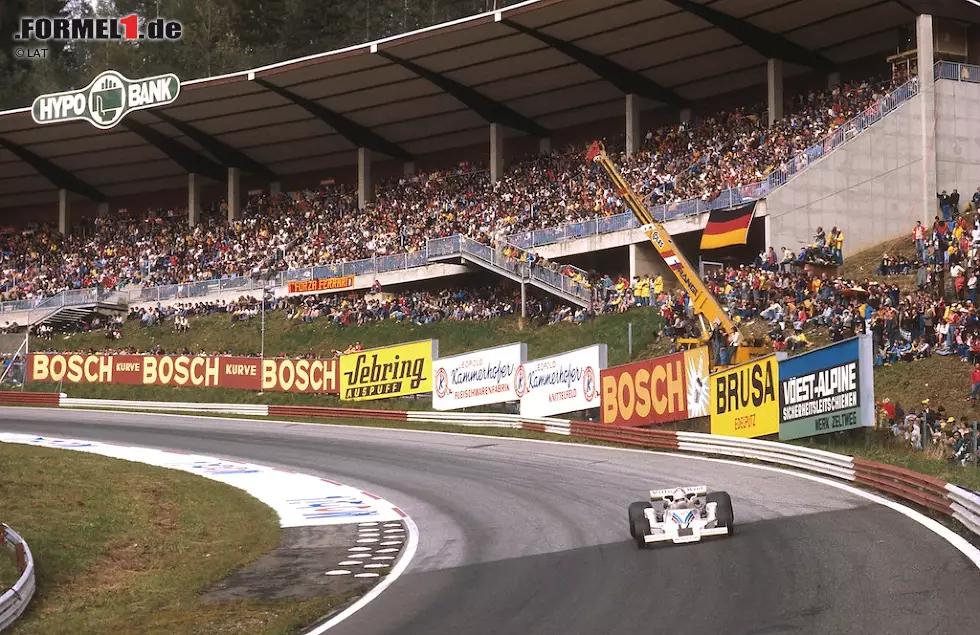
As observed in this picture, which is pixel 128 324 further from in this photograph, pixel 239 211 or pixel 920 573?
pixel 920 573

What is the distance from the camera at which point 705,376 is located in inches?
1210

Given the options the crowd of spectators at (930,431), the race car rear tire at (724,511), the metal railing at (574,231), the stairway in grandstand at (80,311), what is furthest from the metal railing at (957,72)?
the stairway in grandstand at (80,311)

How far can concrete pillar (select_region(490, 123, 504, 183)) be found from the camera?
6028 centimetres

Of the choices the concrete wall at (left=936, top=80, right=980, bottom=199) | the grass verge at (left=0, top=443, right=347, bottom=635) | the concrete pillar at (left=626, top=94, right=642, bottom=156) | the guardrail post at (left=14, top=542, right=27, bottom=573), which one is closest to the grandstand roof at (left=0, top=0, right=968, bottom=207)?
the concrete pillar at (left=626, top=94, right=642, bottom=156)

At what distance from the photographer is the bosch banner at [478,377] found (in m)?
38.7

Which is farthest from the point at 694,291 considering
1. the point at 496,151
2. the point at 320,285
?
the point at 496,151

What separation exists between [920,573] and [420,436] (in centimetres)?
2384

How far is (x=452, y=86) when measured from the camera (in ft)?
193

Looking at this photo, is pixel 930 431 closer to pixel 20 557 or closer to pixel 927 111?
pixel 20 557

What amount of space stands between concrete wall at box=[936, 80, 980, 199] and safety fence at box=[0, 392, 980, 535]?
20278 millimetres

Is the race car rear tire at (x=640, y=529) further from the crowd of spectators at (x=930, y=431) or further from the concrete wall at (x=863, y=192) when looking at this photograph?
the concrete wall at (x=863, y=192)

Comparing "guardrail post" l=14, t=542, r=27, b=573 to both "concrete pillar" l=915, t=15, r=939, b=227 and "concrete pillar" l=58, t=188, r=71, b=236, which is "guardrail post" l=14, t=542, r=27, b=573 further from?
"concrete pillar" l=58, t=188, r=71, b=236

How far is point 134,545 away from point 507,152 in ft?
148

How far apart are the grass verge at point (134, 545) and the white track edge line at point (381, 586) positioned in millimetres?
349
